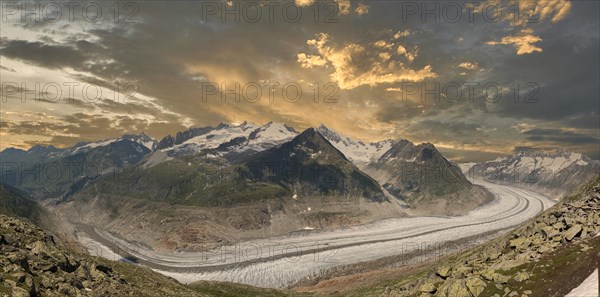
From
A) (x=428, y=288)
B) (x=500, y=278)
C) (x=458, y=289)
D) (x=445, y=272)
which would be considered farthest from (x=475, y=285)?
(x=445, y=272)

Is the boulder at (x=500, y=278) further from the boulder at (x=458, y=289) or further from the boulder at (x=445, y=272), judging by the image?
the boulder at (x=445, y=272)

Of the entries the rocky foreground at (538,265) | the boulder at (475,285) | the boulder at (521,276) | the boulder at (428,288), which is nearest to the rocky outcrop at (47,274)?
the boulder at (428,288)

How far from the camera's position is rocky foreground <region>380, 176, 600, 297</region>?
34.8 meters

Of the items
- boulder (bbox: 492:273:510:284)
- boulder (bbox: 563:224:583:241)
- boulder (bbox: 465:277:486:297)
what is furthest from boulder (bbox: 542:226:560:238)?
boulder (bbox: 465:277:486:297)

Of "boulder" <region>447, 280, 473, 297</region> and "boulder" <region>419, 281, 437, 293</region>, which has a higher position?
"boulder" <region>447, 280, 473, 297</region>

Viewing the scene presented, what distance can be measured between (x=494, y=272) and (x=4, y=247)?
189ft

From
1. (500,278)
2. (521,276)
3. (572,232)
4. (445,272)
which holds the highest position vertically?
(572,232)

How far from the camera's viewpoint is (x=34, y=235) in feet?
185

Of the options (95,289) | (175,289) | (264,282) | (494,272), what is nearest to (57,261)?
(95,289)

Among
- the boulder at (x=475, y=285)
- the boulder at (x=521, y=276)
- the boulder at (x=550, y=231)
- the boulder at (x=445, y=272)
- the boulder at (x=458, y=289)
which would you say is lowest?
the boulder at (x=445, y=272)

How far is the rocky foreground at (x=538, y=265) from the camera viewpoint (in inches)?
1372

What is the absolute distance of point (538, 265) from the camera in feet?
128

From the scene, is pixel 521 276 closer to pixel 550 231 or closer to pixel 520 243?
pixel 550 231

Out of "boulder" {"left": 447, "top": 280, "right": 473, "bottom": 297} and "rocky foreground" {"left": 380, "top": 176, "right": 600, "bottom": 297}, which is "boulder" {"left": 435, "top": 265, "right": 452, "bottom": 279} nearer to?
"rocky foreground" {"left": 380, "top": 176, "right": 600, "bottom": 297}
